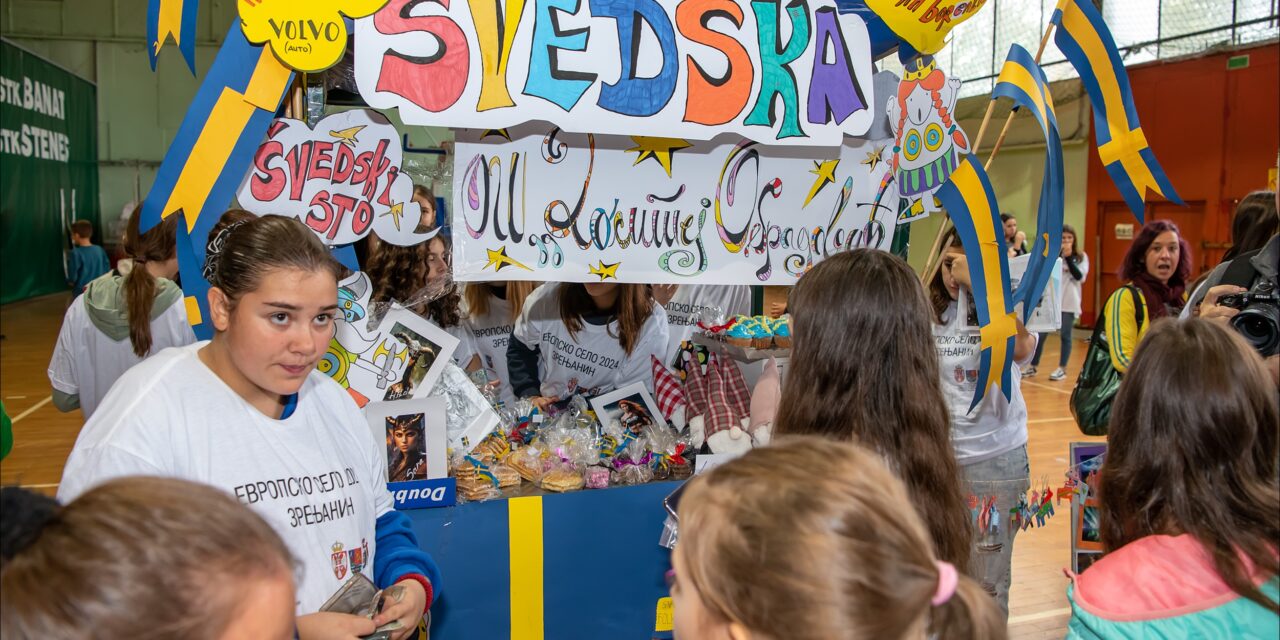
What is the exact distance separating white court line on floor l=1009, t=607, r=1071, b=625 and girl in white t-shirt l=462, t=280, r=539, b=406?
2226 mm

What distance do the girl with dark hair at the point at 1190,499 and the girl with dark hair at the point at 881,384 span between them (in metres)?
0.25

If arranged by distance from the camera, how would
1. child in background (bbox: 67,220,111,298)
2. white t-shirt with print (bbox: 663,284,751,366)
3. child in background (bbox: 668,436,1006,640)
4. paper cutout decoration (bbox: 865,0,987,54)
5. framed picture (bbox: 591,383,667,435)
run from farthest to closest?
child in background (bbox: 67,220,111,298) < white t-shirt with print (bbox: 663,284,751,366) < framed picture (bbox: 591,383,667,435) < paper cutout decoration (bbox: 865,0,987,54) < child in background (bbox: 668,436,1006,640)

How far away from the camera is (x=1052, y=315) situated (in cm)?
272

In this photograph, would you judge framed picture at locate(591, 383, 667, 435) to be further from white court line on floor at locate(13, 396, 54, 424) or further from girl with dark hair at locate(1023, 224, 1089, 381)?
girl with dark hair at locate(1023, 224, 1089, 381)

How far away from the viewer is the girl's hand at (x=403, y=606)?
162 centimetres

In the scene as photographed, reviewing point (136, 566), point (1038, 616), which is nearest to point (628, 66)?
point (136, 566)

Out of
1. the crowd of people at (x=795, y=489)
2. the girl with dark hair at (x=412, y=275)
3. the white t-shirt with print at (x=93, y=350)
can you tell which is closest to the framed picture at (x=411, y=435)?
the crowd of people at (x=795, y=489)

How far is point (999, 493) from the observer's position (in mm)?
2672

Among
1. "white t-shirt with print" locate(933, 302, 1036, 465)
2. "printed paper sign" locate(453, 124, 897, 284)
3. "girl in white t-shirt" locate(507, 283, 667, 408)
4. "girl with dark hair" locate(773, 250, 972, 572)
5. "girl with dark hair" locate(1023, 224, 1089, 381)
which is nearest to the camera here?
"girl with dark hair" locate(773, 250, 972, 572)

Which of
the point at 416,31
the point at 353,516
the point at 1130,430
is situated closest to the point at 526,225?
the point at 416,31

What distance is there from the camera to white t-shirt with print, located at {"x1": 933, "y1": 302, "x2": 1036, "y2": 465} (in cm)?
263

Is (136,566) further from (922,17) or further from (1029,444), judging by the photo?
(1029,444)

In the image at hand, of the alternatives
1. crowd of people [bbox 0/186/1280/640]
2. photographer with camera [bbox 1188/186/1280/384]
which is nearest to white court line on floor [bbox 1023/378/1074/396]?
A: crowd of people [bbox 0/186/1280/640]

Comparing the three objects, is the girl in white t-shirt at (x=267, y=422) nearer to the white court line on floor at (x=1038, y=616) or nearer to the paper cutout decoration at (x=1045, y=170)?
the paper cutout decoration at (x=1045, y=170)
